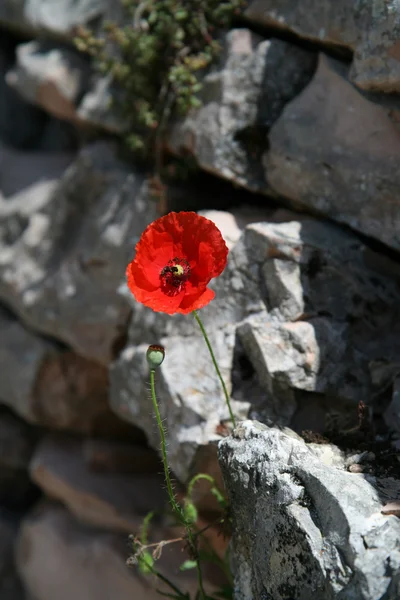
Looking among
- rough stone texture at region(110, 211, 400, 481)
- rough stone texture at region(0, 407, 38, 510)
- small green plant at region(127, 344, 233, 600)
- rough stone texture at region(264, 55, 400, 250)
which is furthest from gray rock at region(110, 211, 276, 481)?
rough stone texture at region(0, 407, 38, 510)

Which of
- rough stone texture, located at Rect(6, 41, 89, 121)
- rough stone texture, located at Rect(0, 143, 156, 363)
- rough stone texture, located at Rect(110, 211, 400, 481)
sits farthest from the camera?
rough stone texture, located at Rect(6, 41, 89, 121)

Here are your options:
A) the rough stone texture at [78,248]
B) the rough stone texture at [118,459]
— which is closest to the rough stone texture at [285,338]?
the rough stone texture at [78,248]

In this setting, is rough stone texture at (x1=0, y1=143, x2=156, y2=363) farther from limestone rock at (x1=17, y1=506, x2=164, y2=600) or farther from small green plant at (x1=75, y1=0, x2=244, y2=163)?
limestone rock at (x1=17, y1=506, x2=164, y2=600)

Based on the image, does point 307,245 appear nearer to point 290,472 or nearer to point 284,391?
point 284,391

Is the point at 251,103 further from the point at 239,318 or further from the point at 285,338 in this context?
the point at 285,338

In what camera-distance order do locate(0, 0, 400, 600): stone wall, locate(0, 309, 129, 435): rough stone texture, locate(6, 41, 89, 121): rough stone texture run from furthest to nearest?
1. locate(0, 309, 129, 435): rough stone texture
2. locate(6, 41, 89, 121): rough stone texture
3. locate(0, 0, 400, 600): stone wall

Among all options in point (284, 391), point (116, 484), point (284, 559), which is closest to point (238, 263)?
point (284, 391)

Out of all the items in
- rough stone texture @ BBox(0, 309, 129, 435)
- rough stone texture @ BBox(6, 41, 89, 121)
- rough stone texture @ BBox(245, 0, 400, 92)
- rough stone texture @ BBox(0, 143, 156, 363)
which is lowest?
rough stone texture @ BBox(0, 309, 129, 435)

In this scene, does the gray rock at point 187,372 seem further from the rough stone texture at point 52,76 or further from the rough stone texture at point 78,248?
the rough stone texture at point 52,76
